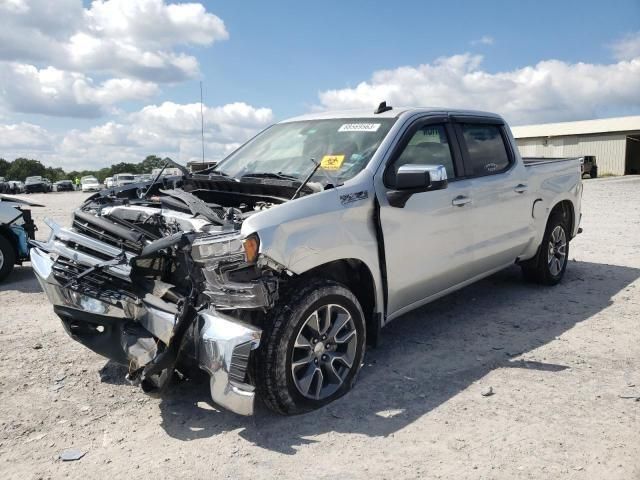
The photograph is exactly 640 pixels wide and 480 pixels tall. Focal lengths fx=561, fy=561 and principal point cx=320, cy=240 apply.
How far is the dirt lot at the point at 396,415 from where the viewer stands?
9.46ft

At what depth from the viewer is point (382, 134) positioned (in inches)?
164

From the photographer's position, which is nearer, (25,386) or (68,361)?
(25,386)

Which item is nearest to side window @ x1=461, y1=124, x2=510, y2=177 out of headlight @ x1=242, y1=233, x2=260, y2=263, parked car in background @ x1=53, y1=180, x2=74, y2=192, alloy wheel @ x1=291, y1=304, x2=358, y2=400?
alloy wheel @ x1=291, y1=304, x2=358, y2=400

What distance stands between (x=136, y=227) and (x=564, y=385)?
304 cm

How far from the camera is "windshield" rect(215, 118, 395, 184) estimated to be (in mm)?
4047

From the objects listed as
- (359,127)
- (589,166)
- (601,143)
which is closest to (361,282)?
(359,127)

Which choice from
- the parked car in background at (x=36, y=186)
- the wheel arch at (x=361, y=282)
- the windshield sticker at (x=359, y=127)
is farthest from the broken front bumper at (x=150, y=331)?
the parked car in background at (x=36, y=186)

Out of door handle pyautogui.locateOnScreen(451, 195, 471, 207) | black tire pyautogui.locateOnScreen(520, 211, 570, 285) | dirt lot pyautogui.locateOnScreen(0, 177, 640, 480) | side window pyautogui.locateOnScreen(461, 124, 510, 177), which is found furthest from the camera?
black tire pyautogui.locateOnScreen(520, 211, 570, 285)

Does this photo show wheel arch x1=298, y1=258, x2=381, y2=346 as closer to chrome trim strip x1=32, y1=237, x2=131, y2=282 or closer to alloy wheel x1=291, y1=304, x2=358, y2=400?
alloy wheel x1=291, y1=304, x2=358, y2=400

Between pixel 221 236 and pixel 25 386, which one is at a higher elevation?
pixel 221 236

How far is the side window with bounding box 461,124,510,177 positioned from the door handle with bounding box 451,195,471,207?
1.19 feet

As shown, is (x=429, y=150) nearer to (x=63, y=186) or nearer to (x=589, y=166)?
(x=589, y=166)

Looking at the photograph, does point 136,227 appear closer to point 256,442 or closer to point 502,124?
point 256,442

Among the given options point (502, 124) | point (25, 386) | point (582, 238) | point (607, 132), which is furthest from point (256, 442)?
point (607, 132)
